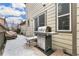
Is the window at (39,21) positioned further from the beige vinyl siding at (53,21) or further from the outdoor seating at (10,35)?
the outdoor seating at (10,35)

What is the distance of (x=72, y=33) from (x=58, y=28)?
227 mm

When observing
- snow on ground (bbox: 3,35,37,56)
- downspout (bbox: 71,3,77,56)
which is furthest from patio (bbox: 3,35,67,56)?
downspout (bbox: 71,3,77,56)

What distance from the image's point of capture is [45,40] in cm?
201

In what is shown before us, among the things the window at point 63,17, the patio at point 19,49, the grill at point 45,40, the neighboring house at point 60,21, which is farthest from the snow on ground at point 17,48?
the window at point 63,17

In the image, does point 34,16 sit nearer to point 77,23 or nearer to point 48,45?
point 48,45

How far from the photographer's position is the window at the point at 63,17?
1.93 m

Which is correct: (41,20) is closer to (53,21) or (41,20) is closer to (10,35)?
→ (53,21)

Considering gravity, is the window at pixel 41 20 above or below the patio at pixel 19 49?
above

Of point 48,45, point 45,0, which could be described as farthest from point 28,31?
point 45,0

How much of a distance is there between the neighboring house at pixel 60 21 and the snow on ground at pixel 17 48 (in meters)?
0.27

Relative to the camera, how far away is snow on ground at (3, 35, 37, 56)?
76.7 inches

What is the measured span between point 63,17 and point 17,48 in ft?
2.67

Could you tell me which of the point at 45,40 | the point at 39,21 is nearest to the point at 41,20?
the point at 39,21

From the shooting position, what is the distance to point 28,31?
2043 mm
